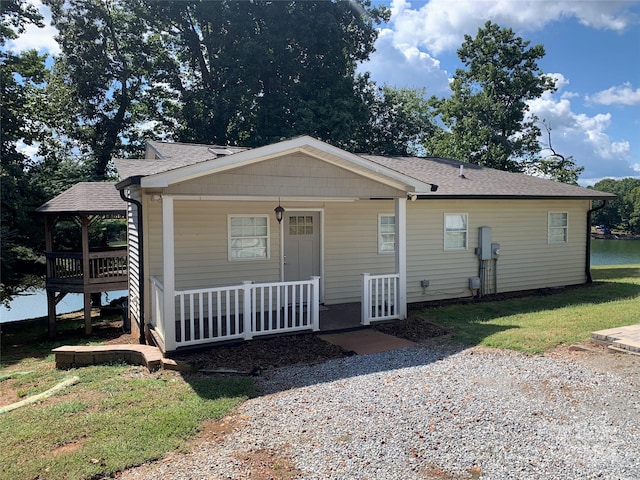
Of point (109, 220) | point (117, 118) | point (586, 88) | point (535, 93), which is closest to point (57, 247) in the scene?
point (109, 220)

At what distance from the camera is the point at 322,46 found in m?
22.0

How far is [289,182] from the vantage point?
285 inches

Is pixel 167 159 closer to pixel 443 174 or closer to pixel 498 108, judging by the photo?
pixel 443 174

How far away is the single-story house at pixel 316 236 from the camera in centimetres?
689

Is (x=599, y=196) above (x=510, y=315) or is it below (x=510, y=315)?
above

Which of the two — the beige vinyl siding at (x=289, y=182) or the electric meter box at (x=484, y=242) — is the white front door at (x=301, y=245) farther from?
the electric meter box at (x=484, y=242)

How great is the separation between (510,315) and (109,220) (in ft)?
42.7

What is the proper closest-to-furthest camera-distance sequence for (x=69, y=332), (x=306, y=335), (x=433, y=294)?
1. (x=306, y=335)
2. (x=433, y=294)
3. (x=69, y=332)

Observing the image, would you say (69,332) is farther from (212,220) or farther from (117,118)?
(117,118)

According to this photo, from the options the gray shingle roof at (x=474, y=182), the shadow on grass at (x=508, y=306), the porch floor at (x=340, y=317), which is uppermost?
the gray shingle roof at (x=474, y=182)

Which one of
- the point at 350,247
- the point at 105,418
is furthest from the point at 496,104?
the point at 105,418

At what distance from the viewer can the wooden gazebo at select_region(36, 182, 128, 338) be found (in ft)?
35.3

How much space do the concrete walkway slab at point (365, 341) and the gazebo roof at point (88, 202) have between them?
247 inches

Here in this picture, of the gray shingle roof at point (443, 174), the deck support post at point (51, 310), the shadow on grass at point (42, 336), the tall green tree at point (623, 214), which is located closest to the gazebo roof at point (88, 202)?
the gray shingle roof at point (443, 174)
